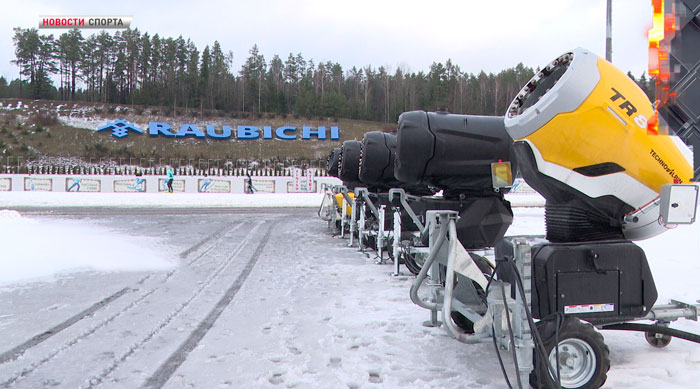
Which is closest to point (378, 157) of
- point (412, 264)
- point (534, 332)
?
point (412, 264)

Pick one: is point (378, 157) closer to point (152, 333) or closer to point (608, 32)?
point (608, 32)

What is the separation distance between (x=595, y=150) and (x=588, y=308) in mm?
1028

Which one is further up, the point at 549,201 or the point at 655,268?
the point at 549,201

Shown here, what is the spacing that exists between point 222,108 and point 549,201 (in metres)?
92.6

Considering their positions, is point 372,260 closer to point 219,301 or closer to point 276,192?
point 219,301

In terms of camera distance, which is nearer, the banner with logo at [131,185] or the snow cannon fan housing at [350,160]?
the snow cannon fan housing at [350,160]

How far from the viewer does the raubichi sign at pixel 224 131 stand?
69750 millimetres

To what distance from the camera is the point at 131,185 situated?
32.5 m

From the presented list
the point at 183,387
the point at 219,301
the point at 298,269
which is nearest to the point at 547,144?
the point at 183,387

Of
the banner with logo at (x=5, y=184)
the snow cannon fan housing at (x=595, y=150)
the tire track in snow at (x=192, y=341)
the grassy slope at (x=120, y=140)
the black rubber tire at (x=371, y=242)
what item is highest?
the grassy slope at (x=120, y=140)

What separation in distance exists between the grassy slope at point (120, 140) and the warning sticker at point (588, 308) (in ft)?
189

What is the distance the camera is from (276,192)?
111 feet

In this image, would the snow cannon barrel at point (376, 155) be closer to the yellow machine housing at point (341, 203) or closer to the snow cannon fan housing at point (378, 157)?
the snow cannon fan housing at point (378, 157)

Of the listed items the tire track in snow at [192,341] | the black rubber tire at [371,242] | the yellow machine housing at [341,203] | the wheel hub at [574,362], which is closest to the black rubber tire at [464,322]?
the wheel hub at [574,362]
